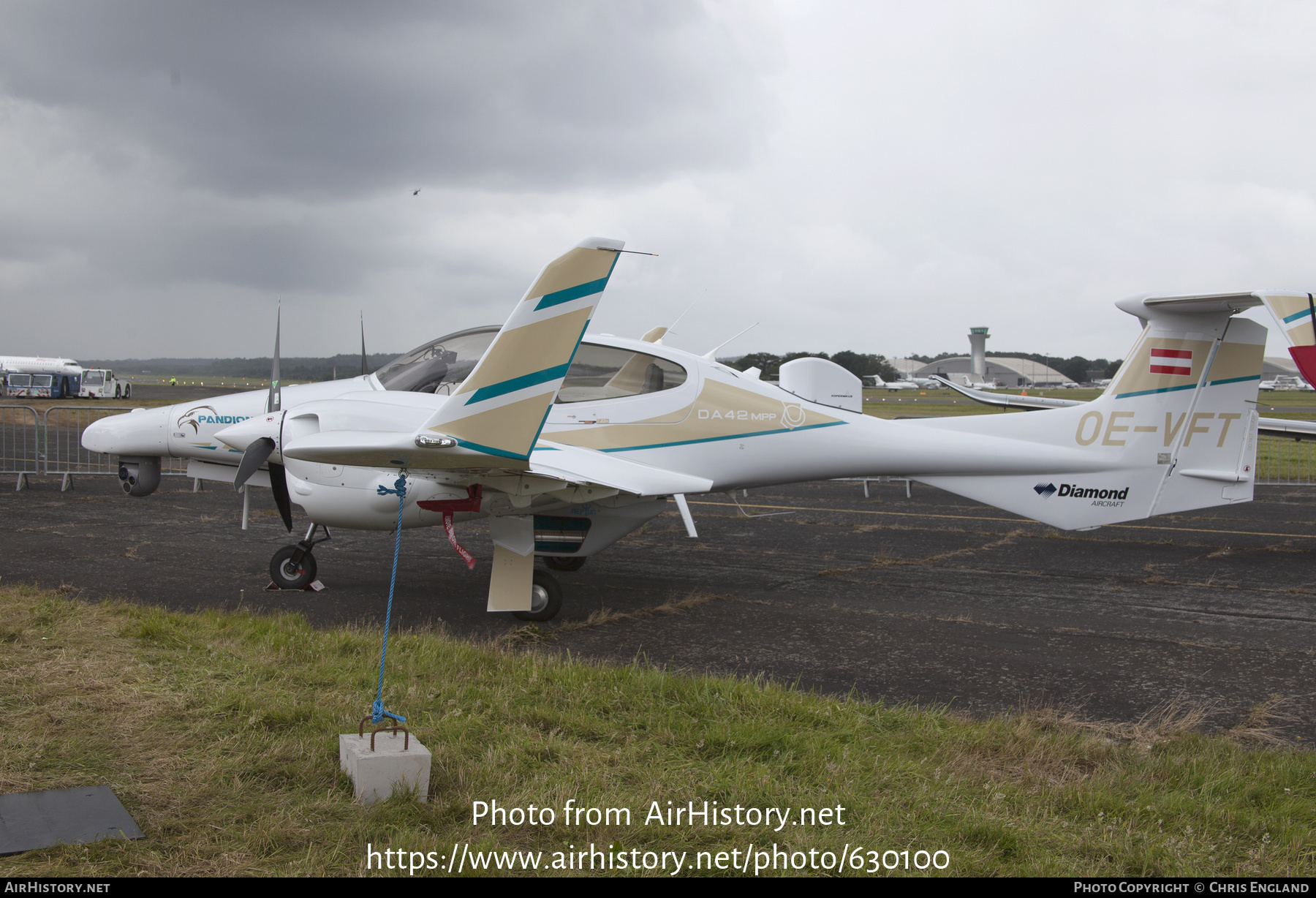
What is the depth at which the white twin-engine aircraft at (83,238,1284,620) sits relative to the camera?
7.18 metres

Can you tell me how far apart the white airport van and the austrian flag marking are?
55.4 m

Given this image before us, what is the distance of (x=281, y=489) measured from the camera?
804 centimetres

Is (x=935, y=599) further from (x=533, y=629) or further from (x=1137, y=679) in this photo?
(x=533, y=629)

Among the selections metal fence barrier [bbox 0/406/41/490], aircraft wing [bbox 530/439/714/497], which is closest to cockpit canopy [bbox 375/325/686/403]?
→ aircraft wing [bbox 530/439/714/497]

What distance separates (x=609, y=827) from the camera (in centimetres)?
348

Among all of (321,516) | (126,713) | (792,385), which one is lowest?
(126,713)

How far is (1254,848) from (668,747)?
2.52 metres

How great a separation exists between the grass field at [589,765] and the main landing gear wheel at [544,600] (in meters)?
1.47

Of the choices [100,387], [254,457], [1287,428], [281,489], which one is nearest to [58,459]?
[281,489]

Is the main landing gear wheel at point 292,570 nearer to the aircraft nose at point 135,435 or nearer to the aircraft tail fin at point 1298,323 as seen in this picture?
the aircraft nose at point 135,435

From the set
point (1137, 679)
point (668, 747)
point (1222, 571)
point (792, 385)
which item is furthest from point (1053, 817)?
point (1222, 571)

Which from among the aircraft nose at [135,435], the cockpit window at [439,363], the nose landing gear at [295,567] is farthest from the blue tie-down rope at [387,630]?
the aircraft nose at [135,435]

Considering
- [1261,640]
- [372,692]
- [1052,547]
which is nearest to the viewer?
[372,692]

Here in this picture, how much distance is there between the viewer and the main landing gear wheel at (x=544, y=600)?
7293mm
